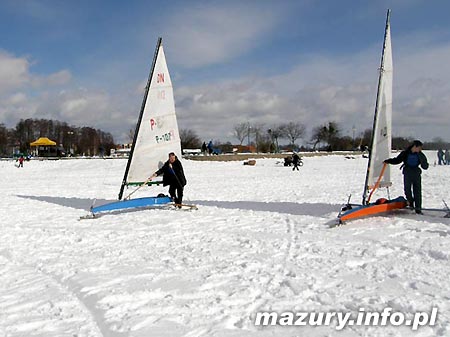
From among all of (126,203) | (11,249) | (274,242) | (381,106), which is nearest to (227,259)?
(274,242)

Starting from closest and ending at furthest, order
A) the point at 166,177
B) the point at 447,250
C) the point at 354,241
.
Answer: the point at 447,250 → the point at 354,241 → the point at 166,177

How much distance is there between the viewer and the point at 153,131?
9.52 meters

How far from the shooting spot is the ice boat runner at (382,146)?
7547mm

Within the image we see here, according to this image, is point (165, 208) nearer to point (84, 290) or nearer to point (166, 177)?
point (166, 177)

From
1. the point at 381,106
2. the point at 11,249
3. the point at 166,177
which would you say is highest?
the point at 381,106

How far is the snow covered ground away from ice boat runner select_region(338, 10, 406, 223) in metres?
0.26

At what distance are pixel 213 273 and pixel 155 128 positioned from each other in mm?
5638

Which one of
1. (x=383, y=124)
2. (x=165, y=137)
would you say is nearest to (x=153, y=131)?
(x=165, y=137)

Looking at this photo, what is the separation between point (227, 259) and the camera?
17.0 feet

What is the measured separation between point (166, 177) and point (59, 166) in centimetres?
3441

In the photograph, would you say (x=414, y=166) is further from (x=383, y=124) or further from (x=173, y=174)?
(x=173, y=174)

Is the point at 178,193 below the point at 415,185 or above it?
below

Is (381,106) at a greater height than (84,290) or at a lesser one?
greater
